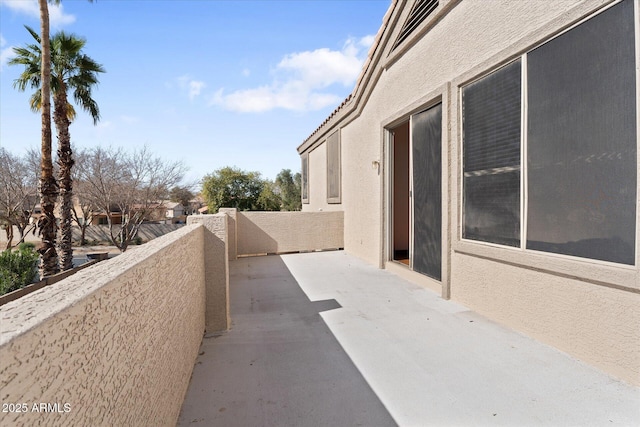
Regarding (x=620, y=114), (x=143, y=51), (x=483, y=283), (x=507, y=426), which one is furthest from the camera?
(x=143, y=51)

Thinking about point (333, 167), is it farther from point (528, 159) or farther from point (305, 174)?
point (528, 159)

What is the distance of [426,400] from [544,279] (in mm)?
2313

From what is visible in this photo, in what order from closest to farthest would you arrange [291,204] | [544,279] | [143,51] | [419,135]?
[544,279]
[419,135]
[143,51]
[291,204]

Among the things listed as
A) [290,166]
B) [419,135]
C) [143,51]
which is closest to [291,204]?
[290,166]

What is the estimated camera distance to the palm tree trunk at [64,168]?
508 inches

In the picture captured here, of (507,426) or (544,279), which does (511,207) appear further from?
(507,426)

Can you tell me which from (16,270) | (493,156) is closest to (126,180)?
(16,270)

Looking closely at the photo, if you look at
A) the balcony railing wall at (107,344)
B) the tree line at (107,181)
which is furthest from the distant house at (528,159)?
the tree line at (107,181)

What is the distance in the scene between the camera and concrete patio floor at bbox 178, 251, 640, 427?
2684 millimetres

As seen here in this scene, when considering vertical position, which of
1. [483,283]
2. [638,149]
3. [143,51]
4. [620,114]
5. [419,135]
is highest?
[143,51]

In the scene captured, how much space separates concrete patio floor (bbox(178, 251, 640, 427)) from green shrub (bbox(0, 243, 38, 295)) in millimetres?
10413

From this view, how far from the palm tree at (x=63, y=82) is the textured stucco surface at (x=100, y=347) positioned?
1432cm

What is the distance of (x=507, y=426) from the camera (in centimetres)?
253

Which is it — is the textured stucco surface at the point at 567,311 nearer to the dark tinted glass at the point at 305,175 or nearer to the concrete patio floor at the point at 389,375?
the concrete patio floor at the point at 389,375
